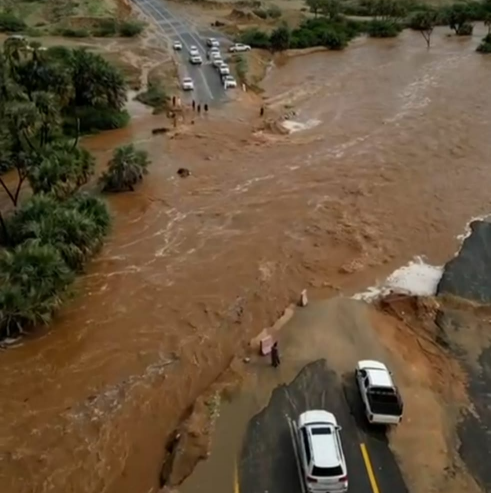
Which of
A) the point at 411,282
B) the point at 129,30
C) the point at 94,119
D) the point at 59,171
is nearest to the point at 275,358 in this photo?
the point at 411,282

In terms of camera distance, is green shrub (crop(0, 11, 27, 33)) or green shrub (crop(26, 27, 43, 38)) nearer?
green shrub (crop(26, 27, 43, 38))

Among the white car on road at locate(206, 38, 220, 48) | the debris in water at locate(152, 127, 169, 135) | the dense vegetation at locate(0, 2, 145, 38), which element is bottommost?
the debris in water at locate(152, 127, 169, 135)

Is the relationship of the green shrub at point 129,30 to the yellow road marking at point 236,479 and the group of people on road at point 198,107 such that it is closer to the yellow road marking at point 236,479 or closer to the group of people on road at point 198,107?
the group of people on road at point 198,107

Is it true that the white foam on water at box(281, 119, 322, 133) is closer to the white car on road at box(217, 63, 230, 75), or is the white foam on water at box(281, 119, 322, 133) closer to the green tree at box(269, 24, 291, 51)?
the white car on road at box(217, 63, 230, 75)

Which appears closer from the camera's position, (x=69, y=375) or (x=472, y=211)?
(x=69, y=375)

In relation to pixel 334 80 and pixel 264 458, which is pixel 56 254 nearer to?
pixel 264 458

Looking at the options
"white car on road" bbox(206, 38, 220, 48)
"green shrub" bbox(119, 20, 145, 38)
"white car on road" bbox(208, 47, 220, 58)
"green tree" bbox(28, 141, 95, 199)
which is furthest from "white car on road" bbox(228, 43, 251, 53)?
"green tree" bbox(28, 141, 95, 199)

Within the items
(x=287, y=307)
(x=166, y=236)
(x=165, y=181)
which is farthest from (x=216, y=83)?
(x=287, y=307)
